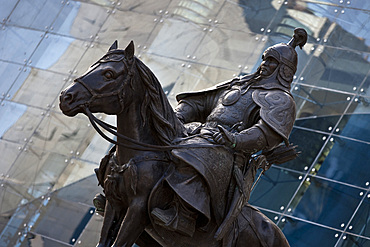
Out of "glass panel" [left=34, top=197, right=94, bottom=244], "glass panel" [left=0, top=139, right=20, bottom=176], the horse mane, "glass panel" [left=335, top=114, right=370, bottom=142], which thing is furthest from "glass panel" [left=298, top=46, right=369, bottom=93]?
the horse mane

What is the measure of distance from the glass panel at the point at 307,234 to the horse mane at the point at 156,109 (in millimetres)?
5073

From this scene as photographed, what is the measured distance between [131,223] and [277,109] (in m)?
1.29

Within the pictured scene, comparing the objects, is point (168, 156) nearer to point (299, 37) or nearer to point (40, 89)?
point (299, 37)

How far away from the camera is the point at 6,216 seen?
12531 millimetres

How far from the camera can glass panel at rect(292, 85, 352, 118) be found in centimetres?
1170

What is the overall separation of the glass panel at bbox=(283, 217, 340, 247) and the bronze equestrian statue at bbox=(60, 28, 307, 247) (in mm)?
4442

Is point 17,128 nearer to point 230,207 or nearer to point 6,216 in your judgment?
point 6,216

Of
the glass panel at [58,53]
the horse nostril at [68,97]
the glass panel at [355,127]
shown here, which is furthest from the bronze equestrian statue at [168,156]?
the glass panel at [58,53]

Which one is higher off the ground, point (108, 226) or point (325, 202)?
point (325, 202)

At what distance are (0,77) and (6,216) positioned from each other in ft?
7.55

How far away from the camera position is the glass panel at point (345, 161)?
36.9 ft

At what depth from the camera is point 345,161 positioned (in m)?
11.4

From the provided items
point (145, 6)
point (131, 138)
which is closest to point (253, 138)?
point (131, 138)

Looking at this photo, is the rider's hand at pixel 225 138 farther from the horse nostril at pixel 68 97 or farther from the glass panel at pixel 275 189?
the glass panel at pixel 275 189
